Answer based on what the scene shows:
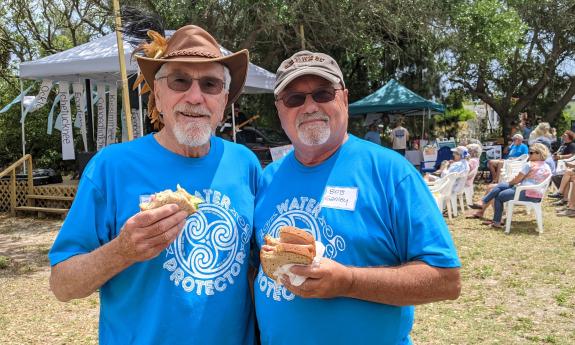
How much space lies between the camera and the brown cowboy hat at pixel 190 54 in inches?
75.5

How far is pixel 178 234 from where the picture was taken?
5.53 feet

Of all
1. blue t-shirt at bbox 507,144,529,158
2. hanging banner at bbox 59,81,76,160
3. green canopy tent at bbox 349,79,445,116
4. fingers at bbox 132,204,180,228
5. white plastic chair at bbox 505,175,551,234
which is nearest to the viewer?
fingers at bbox 132,204,180,228

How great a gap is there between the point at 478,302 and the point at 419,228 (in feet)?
12.8

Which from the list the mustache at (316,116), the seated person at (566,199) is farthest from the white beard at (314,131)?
the seated person at (566,199)

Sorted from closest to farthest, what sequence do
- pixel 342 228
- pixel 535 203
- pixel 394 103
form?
pixel 342 228
pixel 535 203
pixel 394 103

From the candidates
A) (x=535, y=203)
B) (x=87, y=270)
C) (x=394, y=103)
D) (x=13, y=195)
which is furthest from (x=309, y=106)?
(x=394, y=103)

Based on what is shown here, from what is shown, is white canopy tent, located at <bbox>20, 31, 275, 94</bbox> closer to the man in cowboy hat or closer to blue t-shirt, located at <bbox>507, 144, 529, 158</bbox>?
blue t-shirt, located at <bbox>507, 144, 529, 158</bbox>

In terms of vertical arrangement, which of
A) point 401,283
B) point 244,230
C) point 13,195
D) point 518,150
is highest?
point 244,230

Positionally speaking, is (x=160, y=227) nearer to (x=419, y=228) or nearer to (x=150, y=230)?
(x=150, y=230)

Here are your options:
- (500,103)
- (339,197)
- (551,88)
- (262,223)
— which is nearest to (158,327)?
(262,223)

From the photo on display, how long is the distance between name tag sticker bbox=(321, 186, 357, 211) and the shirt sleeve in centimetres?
14

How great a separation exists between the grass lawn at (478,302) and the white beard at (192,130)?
3134 millimetres

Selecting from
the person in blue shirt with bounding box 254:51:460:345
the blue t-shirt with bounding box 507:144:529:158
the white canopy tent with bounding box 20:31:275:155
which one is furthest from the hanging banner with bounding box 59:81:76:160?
the blue t-shirt with bounding box 507:144:529:158

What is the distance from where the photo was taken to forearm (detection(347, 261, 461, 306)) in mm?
1614
